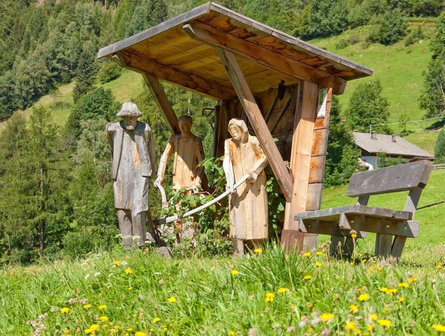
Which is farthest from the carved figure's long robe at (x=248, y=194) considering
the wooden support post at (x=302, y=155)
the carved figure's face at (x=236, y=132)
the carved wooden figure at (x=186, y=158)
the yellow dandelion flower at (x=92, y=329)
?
the yellow dandelion flower at (x=92, y=329)

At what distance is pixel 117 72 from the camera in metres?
126

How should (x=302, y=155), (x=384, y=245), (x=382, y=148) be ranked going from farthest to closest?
(x=382, y=148), (x=302, y=155), (x=384, y=245)

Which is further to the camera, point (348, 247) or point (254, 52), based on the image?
point (254, 52)

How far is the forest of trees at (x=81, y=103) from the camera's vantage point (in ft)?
142

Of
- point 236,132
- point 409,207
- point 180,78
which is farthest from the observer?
point 180,78

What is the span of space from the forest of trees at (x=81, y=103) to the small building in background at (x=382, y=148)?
238 inches

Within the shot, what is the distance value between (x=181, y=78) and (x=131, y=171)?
297cm

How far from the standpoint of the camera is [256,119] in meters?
9.18

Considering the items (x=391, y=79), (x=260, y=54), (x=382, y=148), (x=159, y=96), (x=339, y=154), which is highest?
(x=391, y=79)

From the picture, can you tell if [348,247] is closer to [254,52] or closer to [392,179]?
[392,179]

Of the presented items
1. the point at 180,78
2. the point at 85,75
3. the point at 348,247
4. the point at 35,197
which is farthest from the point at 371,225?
the point at 85,75

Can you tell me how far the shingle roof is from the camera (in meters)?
68.3

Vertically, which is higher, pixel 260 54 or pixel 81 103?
pixel 260 54

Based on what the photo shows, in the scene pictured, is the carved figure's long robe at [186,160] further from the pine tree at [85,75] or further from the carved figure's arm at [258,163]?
the pine tree at [85,75]
